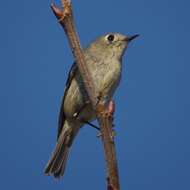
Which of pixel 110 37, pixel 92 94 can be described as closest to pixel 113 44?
pixel 110 37

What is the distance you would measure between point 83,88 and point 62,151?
1289mm

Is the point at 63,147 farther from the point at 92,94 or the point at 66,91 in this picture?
the point at 92,94

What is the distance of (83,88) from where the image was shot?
20.2 feet

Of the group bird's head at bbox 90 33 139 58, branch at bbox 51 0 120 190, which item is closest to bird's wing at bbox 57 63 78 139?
bird's head at bbox 90 33 139 58

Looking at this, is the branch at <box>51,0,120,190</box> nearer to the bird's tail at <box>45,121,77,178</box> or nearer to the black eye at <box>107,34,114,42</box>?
the bird's tail at <box>45,121,77,178</box>

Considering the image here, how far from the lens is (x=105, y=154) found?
2162mm

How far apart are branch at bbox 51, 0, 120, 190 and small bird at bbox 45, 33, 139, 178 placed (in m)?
3.47

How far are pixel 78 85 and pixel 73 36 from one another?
12.8 ft

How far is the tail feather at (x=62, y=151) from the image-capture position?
640cm

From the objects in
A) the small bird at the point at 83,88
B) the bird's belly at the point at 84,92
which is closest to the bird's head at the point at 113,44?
the small bird at the point at 83,88

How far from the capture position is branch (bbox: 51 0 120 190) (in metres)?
2.16

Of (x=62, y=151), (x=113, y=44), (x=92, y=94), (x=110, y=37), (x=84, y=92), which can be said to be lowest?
(x=92, y=94)

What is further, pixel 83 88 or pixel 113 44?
pixel 113 44

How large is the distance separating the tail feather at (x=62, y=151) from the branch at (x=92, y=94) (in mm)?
4114
